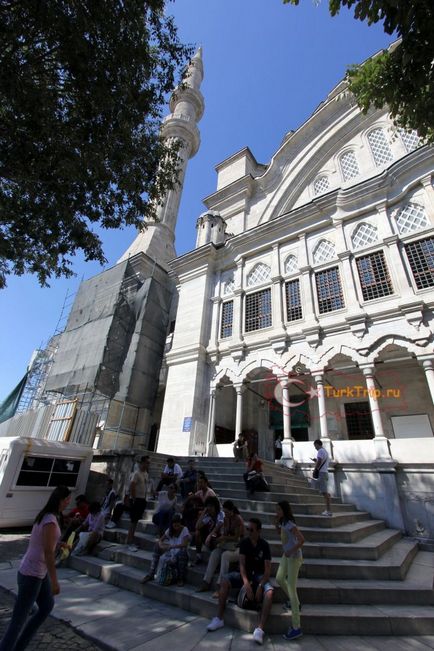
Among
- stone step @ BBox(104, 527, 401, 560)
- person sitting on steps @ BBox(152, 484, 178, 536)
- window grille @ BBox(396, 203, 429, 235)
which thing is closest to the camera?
stone step @ BBox(104, 527, 401, 560)

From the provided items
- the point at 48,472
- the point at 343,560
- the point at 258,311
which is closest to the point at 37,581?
the point at 343,560

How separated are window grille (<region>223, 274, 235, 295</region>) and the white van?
37.0ft

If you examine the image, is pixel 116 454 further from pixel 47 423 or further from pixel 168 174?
pixel 168 174

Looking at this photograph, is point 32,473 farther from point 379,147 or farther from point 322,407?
point 379,147

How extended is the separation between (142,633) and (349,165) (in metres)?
21.6

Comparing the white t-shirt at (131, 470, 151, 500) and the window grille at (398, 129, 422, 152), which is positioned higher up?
the window grille at (398, 129, 422, 152)

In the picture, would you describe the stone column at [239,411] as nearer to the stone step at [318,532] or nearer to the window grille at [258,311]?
the window grille at [258,311]

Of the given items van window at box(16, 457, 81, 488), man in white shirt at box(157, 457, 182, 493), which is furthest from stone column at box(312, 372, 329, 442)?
van window at box(16, 457, 81, 488)

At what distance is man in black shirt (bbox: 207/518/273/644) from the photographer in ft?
14.0

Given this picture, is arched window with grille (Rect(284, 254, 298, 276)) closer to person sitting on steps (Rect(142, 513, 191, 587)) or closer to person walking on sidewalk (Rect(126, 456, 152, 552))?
person walking on sidewalk (Rect(126, 456, 152, 552))

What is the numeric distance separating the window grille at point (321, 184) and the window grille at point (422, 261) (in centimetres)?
776

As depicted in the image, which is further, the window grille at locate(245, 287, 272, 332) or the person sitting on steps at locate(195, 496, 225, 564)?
the window grille at locate(245, 287, 272, 332)

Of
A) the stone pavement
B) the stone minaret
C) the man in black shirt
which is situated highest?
the stone minaret

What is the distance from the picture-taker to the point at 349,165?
60.7ft
